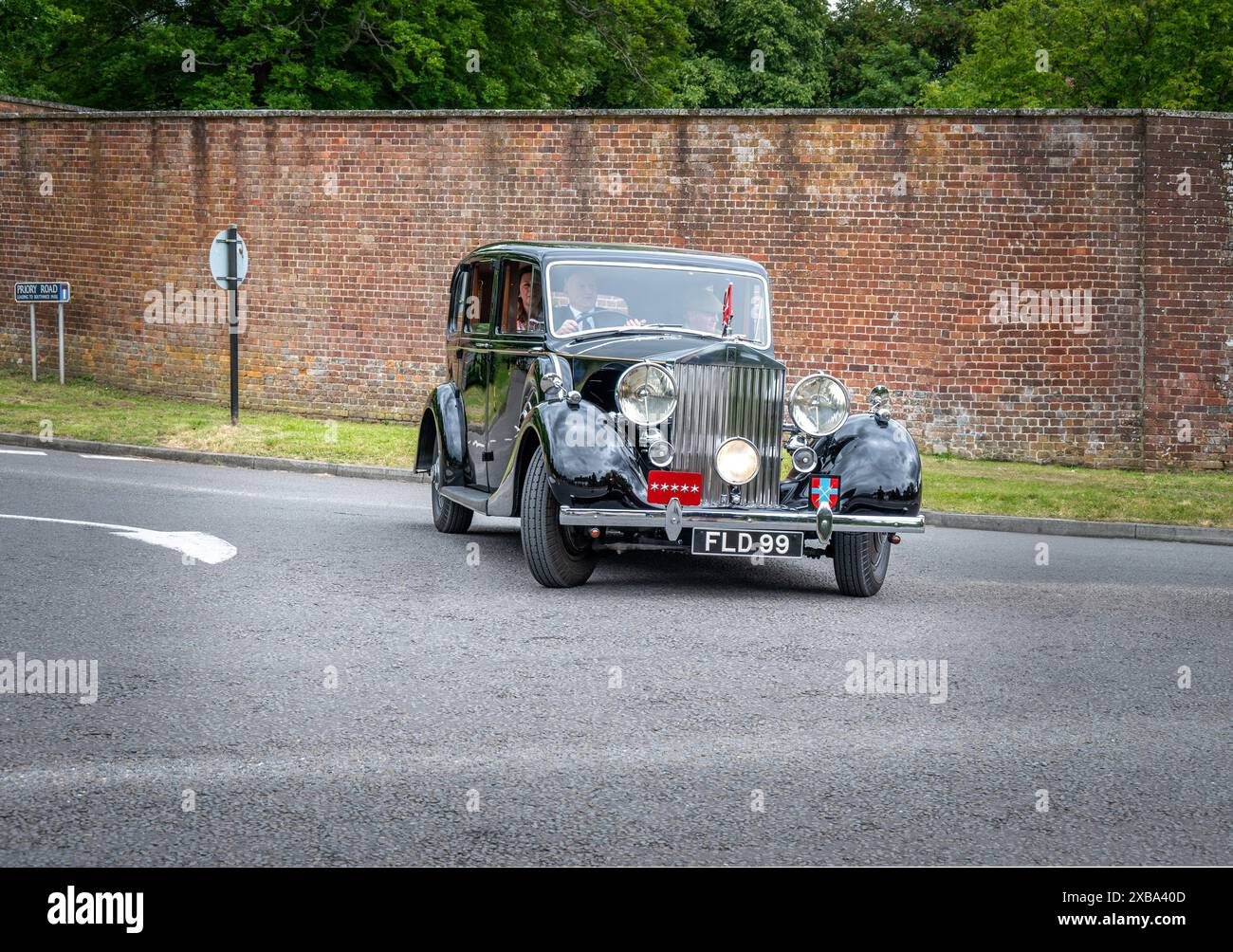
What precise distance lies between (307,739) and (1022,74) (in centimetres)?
3766

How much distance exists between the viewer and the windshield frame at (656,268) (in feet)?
32.7

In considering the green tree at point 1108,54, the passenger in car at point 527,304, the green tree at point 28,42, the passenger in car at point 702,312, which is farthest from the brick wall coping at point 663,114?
the green tree at point 1108,54

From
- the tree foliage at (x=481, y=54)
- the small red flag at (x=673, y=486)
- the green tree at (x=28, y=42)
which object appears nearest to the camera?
the small red flag at (x=673, y=486)

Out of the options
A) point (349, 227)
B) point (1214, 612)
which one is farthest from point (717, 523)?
point (349, 227)

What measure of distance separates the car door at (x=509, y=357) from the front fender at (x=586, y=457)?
89cm

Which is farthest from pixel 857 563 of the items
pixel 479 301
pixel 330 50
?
pixel 330 50

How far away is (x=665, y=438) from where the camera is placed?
899cm

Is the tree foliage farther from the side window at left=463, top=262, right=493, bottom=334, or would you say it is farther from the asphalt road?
the asphalt road

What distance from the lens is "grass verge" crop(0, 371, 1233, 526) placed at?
→ 14.9 meters

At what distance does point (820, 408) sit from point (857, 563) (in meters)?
1.02

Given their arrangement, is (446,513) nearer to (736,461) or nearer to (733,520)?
(736,461)

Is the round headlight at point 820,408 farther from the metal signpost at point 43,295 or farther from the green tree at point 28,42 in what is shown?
the green tree at point 28,42

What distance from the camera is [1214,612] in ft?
29.6

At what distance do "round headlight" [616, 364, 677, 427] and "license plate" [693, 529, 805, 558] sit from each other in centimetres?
77
